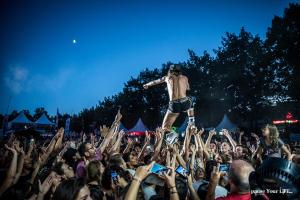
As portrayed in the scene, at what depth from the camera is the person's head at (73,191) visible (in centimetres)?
320

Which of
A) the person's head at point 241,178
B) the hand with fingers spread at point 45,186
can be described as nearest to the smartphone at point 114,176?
the hand with fingers spread at point 45,186

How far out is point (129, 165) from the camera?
6.27 m

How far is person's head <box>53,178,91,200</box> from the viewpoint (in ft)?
10.5

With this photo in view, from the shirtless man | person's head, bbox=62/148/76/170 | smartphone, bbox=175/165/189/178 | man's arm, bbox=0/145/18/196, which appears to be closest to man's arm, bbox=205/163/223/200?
smartphone, bbox=175/165/189/178

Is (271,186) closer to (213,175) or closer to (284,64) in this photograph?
(213,175)

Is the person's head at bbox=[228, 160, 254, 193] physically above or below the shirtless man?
below

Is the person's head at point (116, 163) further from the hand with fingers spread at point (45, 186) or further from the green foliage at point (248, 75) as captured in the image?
the green foliage at point (248, 75)

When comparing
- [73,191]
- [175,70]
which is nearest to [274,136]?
[175,70]

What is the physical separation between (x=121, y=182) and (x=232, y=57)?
38.8 m

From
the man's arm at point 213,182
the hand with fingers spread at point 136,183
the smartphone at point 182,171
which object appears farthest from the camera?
the smartphone at point 182,171

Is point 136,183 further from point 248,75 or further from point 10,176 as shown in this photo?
point 248,75

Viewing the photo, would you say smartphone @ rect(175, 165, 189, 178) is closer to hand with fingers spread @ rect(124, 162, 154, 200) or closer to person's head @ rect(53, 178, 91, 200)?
person's head @ rect(53, 178, 91, 200)

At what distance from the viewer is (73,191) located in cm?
327

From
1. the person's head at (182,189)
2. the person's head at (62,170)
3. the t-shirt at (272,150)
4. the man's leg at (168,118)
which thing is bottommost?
the person's head at (182,189)
